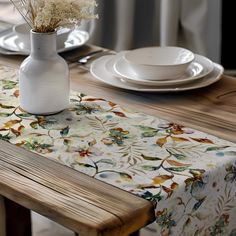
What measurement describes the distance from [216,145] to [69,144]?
298 millimetres

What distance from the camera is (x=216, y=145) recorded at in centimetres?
135

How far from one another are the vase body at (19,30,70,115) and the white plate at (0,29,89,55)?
0.38 meters

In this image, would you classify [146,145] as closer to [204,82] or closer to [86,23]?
[204,82]

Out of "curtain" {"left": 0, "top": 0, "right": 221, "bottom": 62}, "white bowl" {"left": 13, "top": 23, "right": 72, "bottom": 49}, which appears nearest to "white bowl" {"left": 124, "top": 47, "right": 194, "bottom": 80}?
"white bowl" {"left": 13, "top": 23, "right": 72, "bottom": 49}

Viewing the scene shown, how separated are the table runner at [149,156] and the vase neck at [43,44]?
0.14 m

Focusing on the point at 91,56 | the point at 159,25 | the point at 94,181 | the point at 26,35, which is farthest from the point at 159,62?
the point at 159,25

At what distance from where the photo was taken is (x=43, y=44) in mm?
1449

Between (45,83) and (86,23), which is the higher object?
(45,83)

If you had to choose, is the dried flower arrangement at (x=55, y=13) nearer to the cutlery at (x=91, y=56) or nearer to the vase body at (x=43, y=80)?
the vase body at (x=43, y=80)

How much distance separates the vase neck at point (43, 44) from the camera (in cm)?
144

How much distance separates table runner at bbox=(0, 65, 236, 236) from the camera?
1.20 metres

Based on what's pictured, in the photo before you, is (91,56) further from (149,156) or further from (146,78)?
(149,156)

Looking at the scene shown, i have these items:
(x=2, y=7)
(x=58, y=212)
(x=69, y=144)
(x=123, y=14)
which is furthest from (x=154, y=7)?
(x=58, y=212)

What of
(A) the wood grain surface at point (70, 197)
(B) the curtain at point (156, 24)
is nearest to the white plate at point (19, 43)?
(A) the wood grain surface at point (70, 197)
